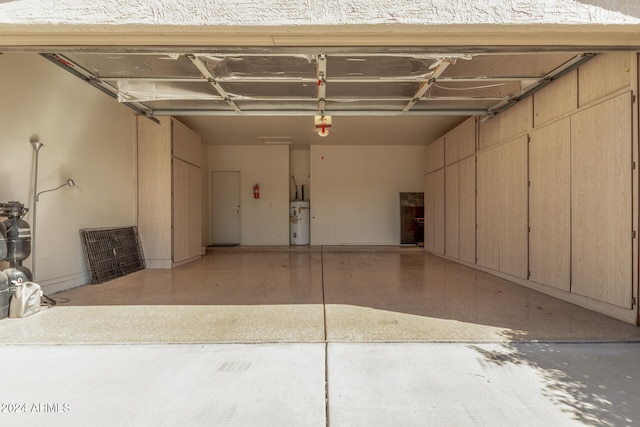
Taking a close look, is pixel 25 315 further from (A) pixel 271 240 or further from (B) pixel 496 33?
(A) pixel 271 240

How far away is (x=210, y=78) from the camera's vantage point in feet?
11.7

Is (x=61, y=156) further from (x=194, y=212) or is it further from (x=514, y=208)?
(x=514, y=208)

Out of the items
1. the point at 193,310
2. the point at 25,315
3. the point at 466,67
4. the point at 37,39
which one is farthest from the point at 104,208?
the point at 466,67

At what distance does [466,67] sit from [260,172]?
659 centimetres

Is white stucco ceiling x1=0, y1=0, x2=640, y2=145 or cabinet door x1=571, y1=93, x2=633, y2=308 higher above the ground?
white stucco ceiling x1=0, y1=0, x2=640, y2=145

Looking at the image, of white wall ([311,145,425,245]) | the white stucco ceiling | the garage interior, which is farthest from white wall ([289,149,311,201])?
the white stucco ceiling

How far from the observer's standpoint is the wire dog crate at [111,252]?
14.9ft

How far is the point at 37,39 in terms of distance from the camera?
7.21 feet

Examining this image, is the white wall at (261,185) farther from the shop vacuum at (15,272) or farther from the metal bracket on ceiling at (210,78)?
the shop vacuum at (15,272)

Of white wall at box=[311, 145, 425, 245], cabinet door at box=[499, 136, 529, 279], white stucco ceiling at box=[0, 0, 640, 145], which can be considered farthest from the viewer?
white wall at box=[311, 145, 425, 245]

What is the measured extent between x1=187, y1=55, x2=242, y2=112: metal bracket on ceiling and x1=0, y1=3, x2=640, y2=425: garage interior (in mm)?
27

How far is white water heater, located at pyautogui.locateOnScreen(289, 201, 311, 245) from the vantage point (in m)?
9.04

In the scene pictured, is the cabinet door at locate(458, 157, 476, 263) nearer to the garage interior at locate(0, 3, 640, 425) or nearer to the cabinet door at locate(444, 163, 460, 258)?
the garage interior at locate(0, 3, 640, 425)

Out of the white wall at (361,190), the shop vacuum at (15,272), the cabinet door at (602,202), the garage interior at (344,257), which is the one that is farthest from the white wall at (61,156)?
the cabinet door at (602,202)
